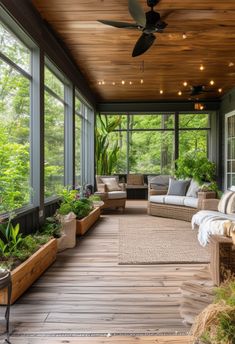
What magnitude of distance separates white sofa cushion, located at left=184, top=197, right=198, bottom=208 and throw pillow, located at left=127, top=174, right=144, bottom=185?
391 centimetres

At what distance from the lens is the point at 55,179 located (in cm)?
605

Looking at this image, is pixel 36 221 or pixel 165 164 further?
pixel 165 164

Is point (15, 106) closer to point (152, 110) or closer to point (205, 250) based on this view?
point (205, 250)

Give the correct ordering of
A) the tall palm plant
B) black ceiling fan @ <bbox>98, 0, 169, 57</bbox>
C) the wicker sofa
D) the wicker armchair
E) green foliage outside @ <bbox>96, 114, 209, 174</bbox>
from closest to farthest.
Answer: black ceiling fan @ <bbox>98, 0, 169, 57</bbox>
the wicker sofa
the wicker armchair
the tall palm plant
green foliage outside @ <bbox>96, 114, 209, 174</bbox>

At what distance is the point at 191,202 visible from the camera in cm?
720

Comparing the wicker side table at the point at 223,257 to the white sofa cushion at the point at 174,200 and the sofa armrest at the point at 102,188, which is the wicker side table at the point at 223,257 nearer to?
the white sofa cushion at the point at 174,200

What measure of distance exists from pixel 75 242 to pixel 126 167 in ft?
21.8

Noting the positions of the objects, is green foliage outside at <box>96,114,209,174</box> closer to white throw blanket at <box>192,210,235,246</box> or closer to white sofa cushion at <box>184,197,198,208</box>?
white sofa cushion at <box>184,197,198,208</box>

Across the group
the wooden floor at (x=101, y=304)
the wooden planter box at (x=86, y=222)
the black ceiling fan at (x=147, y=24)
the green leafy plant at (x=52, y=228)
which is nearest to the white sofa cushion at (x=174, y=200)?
the wooden planter box at (x=86, y=222)

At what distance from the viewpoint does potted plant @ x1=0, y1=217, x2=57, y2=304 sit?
3.01m

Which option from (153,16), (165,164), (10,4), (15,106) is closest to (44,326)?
(15,106)

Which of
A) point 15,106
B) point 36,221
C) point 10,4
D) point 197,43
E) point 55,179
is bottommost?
point 36,221

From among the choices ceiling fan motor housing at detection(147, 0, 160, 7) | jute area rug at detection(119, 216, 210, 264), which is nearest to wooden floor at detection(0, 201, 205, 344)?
jute area rug at detection(119, 216, 210, 264)

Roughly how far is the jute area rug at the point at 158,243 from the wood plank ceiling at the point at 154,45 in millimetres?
3260
